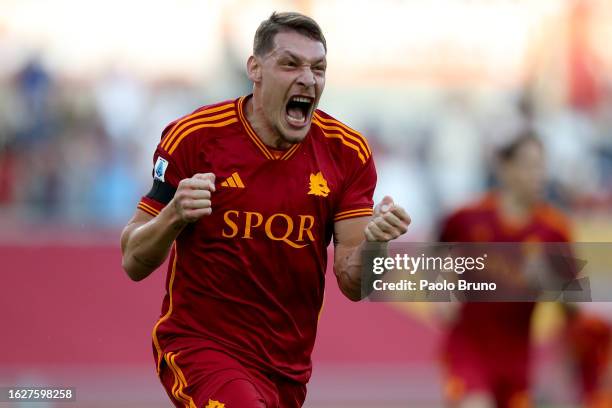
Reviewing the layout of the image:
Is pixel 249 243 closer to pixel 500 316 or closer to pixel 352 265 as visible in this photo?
pixel 352 265

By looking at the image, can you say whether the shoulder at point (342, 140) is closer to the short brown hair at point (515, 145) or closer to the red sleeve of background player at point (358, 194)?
the red sleeve of background player at point (358, 194)

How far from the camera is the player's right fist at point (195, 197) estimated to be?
448cm

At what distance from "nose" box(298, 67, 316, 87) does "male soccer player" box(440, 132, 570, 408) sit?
3.05 m

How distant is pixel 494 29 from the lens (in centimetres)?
1437

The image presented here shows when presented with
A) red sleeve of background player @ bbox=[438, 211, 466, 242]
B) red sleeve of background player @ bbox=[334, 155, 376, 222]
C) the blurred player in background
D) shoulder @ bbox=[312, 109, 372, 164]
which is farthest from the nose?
the blurred player in background

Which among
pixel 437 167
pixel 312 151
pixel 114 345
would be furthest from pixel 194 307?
pixel 437 167

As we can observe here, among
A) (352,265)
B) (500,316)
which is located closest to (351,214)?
(352,265)

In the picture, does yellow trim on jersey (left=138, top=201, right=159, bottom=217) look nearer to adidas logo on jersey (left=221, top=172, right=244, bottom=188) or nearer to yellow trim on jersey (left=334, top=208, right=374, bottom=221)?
adidas logo on jersey (left=221, top=172, right=244, bottom=188)

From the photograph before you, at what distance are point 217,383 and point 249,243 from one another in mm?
607

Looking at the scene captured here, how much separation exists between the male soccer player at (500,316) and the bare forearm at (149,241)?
3.32 m

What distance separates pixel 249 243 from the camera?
4.94 meters

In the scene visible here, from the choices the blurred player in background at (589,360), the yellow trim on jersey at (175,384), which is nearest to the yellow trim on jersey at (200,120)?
the yellow trim on jersey at (175,384)

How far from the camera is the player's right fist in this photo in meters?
4.48

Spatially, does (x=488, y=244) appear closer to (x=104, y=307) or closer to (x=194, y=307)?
(x=194, y=307)
